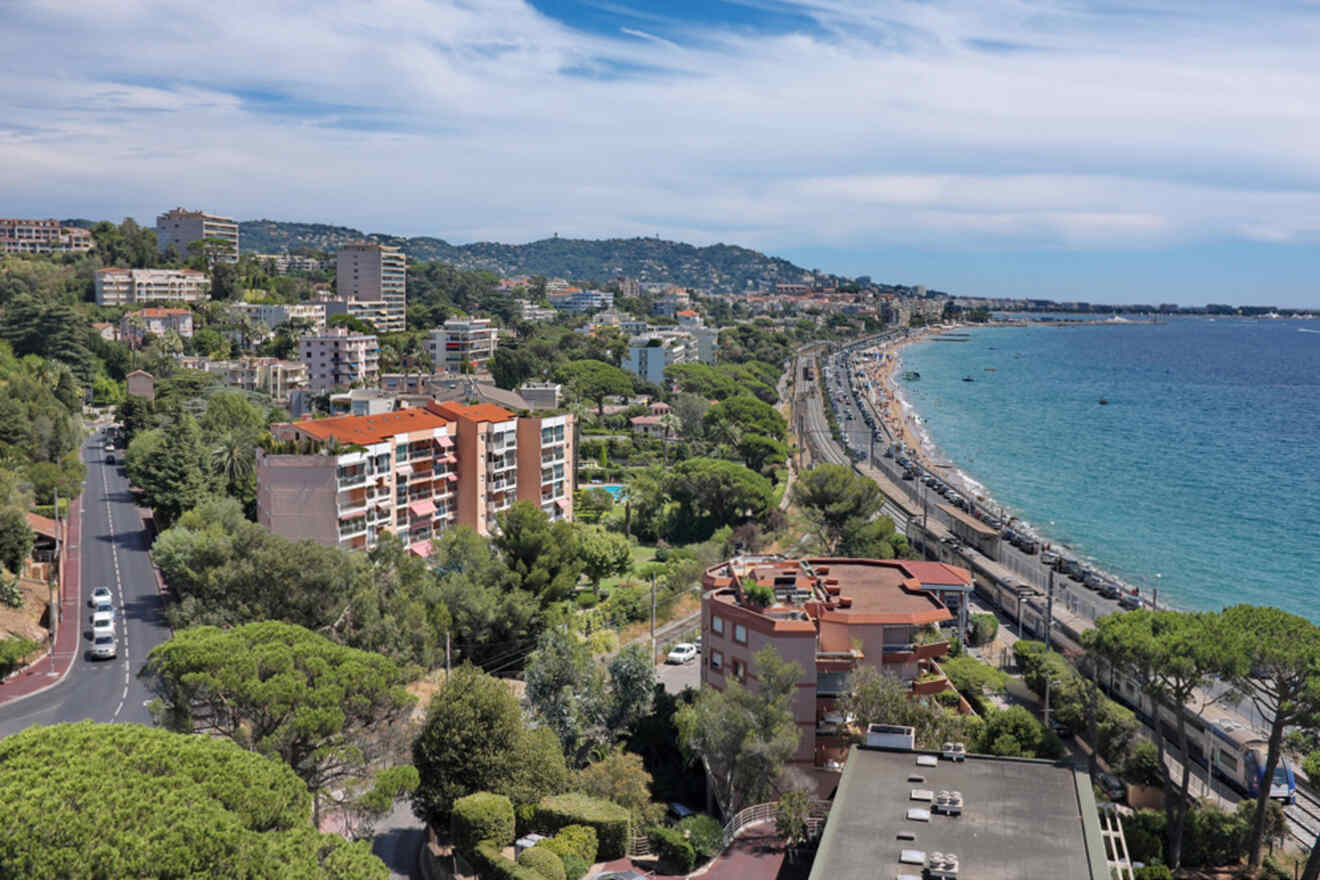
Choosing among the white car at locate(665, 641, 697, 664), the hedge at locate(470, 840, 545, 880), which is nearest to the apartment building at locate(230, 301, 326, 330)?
the white car at locate(665, 641, 697, 664)

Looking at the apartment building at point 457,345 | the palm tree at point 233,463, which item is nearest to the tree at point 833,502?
the palm tree at point 233,463

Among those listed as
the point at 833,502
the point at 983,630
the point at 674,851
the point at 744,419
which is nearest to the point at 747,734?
the point at 674,851

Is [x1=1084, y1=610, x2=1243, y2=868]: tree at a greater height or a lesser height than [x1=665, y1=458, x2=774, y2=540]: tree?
greater

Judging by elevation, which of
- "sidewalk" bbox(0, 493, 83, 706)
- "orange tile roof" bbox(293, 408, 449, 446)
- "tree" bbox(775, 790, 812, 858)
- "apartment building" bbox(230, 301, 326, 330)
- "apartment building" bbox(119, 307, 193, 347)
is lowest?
"sidewalk" bbox(0, 493, 83, 706)

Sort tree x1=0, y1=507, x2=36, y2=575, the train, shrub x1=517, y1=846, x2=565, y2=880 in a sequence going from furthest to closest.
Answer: tree x1=0, y1=507, x2=36, y2=575
the train
shrub x1=517, y1=846, x2=565, y2=880

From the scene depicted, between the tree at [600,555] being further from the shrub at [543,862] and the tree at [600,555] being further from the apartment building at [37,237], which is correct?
the apartment building at [37,237]

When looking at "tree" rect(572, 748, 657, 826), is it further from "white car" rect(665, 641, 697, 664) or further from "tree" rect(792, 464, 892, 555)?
"tree" rect(792, 464, 892, 555)

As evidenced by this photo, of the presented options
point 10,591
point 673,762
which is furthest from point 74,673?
point 673,762
